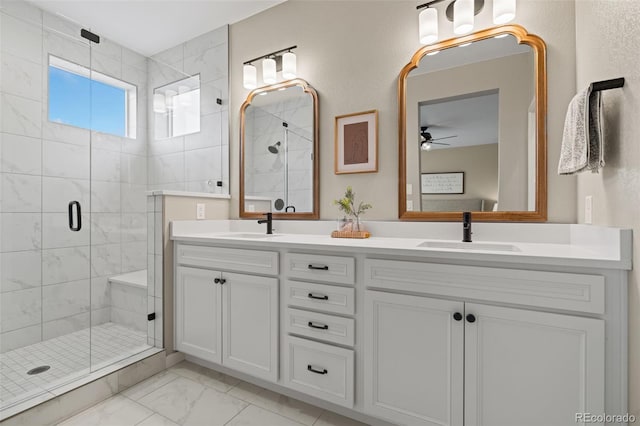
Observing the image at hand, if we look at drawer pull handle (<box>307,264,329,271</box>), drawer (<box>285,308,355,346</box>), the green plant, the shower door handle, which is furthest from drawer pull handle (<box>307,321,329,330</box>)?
the shower door handle

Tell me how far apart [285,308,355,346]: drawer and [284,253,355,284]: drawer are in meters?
0.19

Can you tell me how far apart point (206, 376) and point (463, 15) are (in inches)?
107

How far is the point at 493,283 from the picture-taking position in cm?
118

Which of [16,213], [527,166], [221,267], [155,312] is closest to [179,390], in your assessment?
[155,312]

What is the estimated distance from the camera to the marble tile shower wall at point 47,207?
1883 mm

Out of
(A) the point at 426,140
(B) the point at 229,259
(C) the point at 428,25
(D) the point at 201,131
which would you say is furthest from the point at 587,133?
(D) the point at 201,131

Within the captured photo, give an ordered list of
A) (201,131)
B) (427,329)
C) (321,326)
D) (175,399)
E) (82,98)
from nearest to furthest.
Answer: (427,329), (321,326), (175,399), (82,98), (201,131)

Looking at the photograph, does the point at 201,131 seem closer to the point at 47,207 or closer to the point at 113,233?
the point at 113,233

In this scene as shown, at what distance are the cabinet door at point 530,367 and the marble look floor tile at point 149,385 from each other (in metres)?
1.77

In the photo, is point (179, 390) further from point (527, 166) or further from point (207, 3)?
point (207, 3)

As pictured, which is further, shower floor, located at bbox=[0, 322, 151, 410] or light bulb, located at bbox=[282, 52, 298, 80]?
light bulb, located at bbox=[282, 52, 298, 80]

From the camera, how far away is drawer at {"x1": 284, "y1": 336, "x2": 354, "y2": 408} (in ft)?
4.80

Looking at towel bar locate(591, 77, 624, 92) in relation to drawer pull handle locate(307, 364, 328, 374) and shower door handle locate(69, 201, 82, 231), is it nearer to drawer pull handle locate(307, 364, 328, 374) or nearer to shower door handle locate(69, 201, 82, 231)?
drawer pull handle locate(307, 364, 328, 374)

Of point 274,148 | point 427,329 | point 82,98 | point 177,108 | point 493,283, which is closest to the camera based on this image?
point 493,283
